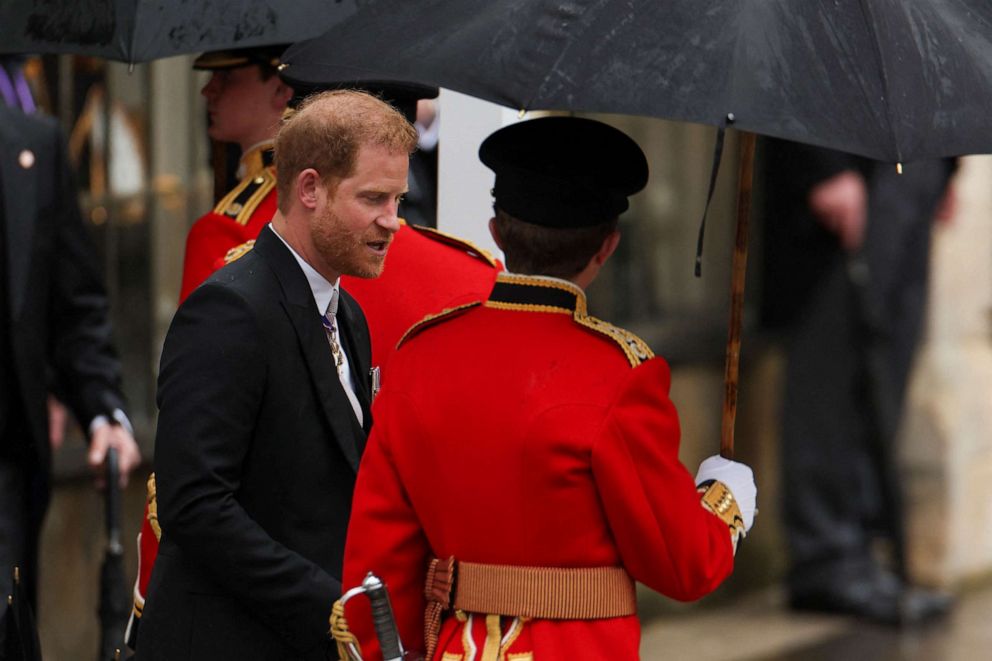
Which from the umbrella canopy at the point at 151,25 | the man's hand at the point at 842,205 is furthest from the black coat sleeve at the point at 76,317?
the man's hand at the point at 842,205

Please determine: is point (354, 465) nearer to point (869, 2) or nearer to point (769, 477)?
point (869, 2)

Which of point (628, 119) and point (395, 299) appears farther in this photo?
point (628, 119)

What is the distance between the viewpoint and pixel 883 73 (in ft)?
11.6

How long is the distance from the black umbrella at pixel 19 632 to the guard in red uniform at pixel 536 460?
140 centimetres

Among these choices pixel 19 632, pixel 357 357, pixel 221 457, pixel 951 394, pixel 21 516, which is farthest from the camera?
pixel 951 394

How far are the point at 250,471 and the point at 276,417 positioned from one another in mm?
106

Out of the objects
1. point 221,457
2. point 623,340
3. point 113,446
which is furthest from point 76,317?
point 623,340

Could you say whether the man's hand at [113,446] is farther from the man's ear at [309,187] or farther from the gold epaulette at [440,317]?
the gold epaulette at [440,317]

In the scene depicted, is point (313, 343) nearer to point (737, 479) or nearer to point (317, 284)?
point (317, 284)

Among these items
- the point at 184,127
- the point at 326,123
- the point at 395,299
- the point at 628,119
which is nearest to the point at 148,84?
the point at 184,127

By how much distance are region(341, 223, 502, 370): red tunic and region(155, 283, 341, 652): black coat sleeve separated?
599 mm

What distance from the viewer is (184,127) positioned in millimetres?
6902

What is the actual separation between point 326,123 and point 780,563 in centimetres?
596

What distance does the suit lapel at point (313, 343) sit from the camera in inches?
148
